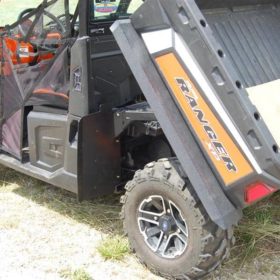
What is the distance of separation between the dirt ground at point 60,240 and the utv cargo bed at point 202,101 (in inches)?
30.9

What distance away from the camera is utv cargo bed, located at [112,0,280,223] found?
8.67 ft

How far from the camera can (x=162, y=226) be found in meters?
3.29

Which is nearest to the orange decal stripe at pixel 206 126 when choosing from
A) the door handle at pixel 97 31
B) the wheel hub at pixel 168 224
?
the wheel hub at pixel 168 224

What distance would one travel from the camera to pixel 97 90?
3.58m

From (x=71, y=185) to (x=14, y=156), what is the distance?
32.3 inches

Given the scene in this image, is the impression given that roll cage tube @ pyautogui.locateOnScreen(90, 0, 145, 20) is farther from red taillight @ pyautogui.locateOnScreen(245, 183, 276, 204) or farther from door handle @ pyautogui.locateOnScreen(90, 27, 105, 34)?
red taillight @ pyautogui.locateOnScreen(245, 183, 276, 204)

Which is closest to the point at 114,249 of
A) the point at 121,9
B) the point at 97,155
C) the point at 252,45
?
the point at 97,155

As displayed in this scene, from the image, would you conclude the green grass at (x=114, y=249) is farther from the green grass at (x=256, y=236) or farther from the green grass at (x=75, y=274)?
the green grass at (x=256, y=236)

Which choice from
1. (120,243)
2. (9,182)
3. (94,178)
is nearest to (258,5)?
(94,178)

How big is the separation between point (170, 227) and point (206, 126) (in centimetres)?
78

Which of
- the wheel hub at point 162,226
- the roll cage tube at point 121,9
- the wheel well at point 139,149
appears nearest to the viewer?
the wheel hub at point 162,226

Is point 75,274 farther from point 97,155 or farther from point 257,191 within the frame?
point 257,191

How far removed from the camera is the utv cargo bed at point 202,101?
2.64 metres

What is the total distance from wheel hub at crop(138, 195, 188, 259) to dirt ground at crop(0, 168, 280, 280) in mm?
201
